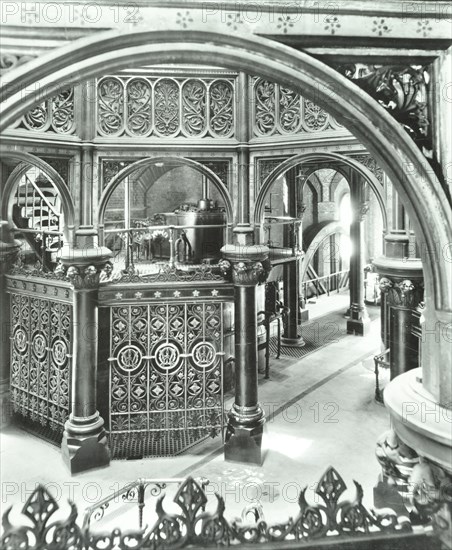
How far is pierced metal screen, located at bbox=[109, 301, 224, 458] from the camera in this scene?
7285 mm

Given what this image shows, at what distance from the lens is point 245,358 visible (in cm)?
724

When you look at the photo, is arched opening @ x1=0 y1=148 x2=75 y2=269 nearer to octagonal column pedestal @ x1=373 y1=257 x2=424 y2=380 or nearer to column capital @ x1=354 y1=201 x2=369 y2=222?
octagonal column pedestal @ x1=373 y1=257 x2=424 y2=380

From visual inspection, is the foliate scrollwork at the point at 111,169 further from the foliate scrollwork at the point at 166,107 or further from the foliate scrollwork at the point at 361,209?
the foliate scrollwork at the point at 361,209

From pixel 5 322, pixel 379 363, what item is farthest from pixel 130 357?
pixel 379 363

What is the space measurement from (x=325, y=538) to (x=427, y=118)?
175cm

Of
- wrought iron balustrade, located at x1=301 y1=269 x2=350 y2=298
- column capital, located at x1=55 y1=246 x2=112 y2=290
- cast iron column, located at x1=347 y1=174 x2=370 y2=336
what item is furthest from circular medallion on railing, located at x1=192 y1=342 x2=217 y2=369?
wrought iron balustrade, located at x1=301 y1=269 x2=350 y2=298

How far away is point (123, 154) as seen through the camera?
6.88 meters

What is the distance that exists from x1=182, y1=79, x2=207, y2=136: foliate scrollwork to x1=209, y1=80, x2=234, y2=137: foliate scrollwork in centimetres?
11

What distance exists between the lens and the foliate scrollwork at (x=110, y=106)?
22.0 feet

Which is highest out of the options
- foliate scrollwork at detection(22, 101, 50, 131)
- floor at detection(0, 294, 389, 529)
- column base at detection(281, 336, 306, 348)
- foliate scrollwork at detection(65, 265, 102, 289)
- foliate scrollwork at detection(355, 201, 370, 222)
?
foliate scrollwork at detection(22, 101, 50, 131)

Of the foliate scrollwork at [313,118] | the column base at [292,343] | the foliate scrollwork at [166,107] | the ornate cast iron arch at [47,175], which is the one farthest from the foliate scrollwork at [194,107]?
the column base at [292,343]

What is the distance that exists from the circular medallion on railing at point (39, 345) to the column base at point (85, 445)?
1185 millimetres

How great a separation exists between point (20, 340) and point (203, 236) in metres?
4.29

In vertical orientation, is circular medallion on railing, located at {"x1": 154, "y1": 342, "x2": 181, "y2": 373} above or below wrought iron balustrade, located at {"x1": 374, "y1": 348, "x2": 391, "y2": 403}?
above
